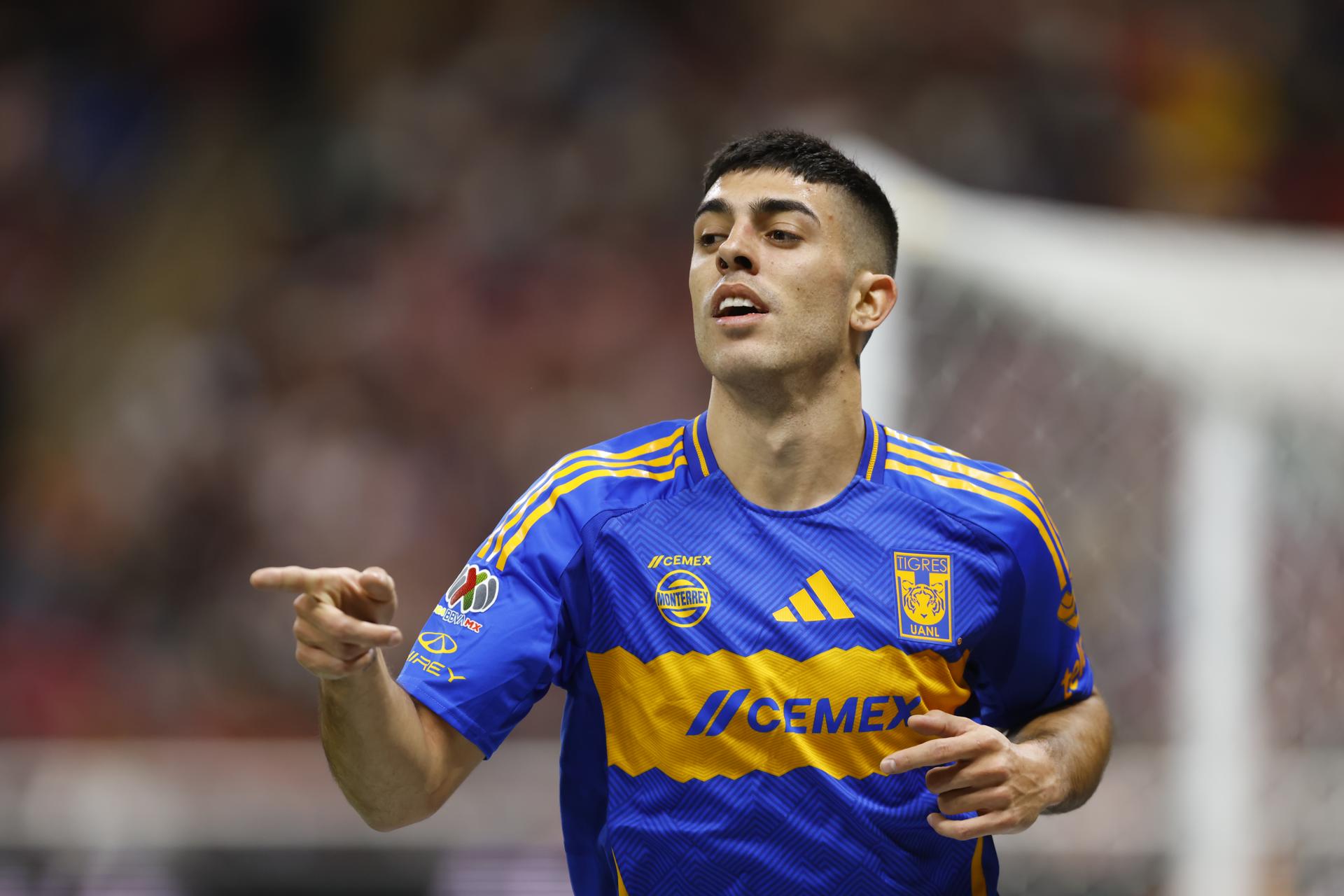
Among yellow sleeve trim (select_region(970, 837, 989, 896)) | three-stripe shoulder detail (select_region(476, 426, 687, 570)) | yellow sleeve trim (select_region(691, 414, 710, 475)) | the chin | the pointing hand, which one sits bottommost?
yellow sleeve trim (select_region(970, 837, 989, 896))

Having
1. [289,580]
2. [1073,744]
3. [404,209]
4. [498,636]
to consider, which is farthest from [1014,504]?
[404,209]

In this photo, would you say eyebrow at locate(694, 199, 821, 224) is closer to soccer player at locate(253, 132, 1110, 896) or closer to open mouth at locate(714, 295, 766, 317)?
soccer player at locate(253, 132, 1110, 896)

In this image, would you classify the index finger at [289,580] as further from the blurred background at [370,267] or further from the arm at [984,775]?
the blurred background at [370,267]

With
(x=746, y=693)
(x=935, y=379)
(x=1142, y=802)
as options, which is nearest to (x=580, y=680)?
(x=746, y=693)

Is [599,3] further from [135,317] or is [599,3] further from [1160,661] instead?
[1160,661]

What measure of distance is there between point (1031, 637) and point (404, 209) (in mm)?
7318

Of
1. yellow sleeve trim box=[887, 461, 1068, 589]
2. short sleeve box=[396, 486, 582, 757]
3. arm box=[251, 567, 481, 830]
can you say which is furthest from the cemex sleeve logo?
yellow sleeve trim box=[887, 461, 1068, 589]

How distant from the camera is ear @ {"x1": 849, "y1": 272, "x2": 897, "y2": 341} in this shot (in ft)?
9.21

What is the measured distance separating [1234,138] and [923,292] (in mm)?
5945

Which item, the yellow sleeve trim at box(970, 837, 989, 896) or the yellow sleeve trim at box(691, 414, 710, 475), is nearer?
the yellow sleeve trim at box(970, 837, 989, 896)

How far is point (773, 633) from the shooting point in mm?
2541

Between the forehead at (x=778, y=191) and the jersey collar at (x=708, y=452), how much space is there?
1.38 ft

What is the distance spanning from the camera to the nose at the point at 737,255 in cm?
267

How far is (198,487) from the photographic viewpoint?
27.7 feet
